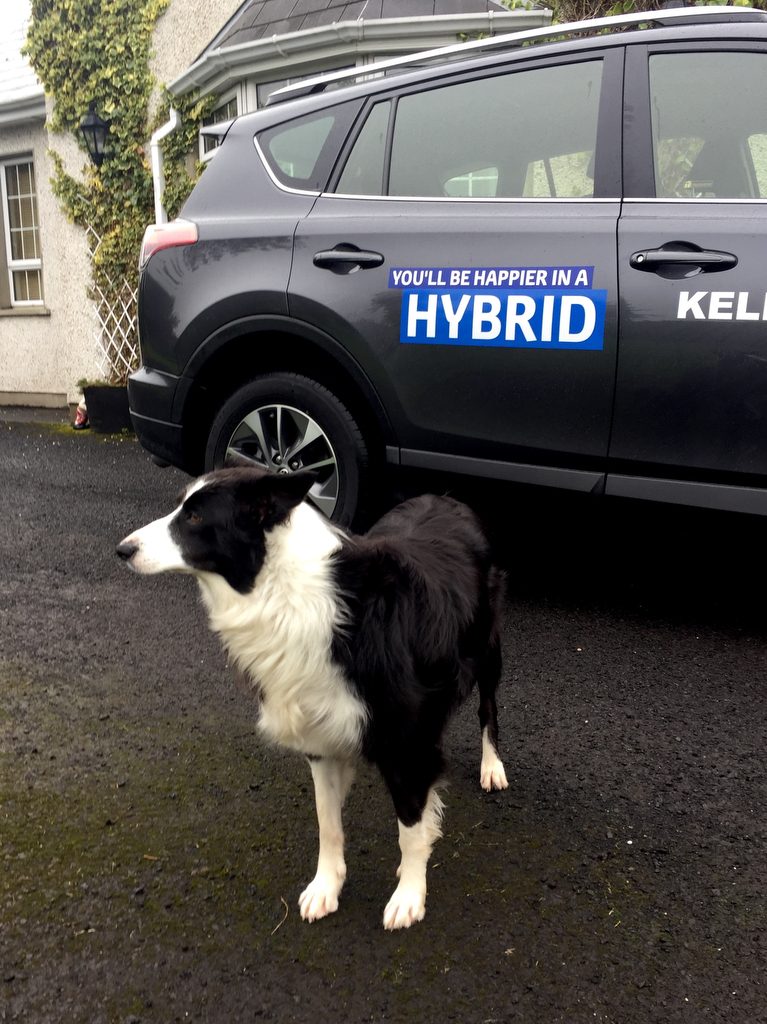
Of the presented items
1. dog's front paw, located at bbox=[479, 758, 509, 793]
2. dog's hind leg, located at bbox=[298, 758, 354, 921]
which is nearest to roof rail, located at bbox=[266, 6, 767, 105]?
dog's front paw, located at bbox=[479, 758, 509, 793]

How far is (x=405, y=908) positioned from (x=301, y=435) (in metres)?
2.41

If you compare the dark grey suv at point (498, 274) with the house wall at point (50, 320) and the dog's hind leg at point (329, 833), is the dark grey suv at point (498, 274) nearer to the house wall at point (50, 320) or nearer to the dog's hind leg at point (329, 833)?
the dog's hind leg at point (329, 833)

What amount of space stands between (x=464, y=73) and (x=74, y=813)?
3.30 m

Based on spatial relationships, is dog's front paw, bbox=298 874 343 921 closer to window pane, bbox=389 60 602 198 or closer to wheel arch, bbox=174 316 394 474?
wheel arch, bbox=174 316 394 474

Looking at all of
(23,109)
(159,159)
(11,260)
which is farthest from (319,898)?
(11,260)

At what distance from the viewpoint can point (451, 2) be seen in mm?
8336

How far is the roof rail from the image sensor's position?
3523mm

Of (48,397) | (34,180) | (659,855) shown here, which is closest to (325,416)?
(659,855)

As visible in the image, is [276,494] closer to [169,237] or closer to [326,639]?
[326,639]

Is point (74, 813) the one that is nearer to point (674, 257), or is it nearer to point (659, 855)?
point (659, 855)

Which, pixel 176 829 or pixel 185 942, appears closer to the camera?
pixel 185 942

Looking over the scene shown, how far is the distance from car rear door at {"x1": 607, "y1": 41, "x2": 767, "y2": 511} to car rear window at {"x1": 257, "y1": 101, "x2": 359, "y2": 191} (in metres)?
1.30

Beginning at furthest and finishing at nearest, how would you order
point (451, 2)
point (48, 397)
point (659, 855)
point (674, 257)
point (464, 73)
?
1. point (48, 397)
2. point (451, 2)
3. point (464, 73)
4. point (674, 257)
5. point (659, 855)

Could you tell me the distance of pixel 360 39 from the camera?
8.27 metres
